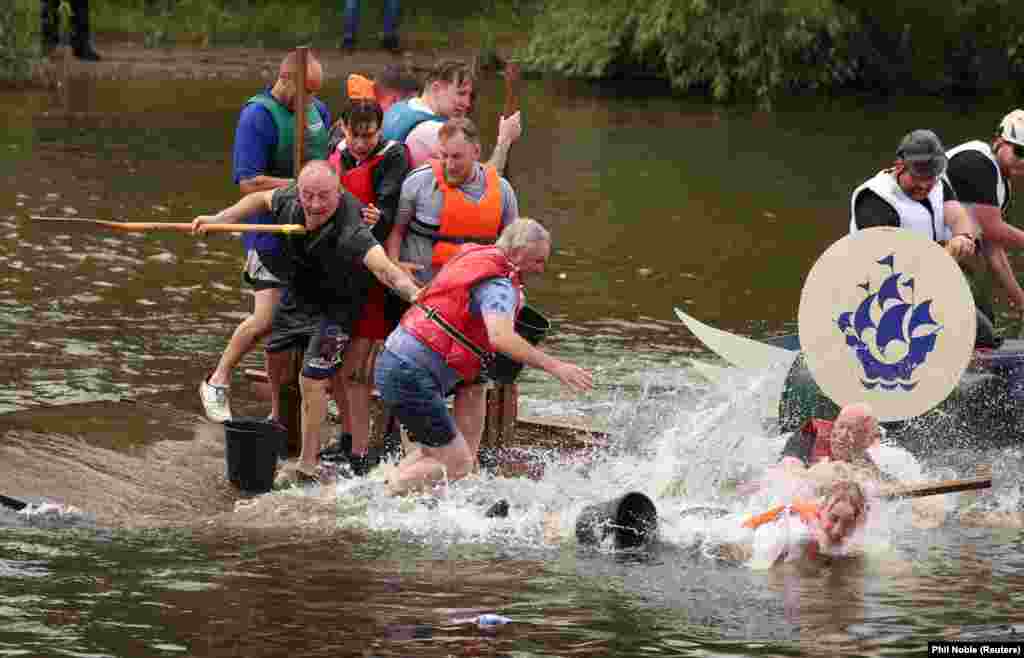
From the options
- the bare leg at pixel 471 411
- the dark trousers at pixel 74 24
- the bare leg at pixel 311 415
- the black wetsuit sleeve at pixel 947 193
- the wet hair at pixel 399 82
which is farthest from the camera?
the dark trousers at pixel 74 24

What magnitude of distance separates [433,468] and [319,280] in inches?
50.0

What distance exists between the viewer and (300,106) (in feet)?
35.1

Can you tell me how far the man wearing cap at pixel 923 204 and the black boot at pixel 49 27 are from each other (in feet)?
77.5

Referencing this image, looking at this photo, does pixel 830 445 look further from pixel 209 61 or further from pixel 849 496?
pixel 209 61

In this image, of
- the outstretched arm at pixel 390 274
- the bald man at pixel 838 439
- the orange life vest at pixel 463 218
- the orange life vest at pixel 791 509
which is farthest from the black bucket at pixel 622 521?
the orange life vest at pixel 463 218

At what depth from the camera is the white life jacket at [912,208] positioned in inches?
416

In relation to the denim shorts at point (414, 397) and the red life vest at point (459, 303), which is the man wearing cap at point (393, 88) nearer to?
the red life vest at point (459, 303)

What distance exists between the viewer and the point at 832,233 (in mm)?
20375

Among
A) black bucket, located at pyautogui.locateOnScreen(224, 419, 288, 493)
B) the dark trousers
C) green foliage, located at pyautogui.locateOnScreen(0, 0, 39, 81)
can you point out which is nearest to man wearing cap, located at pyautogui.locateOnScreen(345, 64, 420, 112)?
black bucket, located at pyautogui.locateOnScreen(224, 419, 288, 493)

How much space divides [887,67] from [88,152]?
16019mm

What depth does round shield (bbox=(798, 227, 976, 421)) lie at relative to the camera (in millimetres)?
10199

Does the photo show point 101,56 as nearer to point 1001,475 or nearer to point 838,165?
point 838,165

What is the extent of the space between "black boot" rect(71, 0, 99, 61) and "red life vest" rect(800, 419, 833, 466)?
24399 mm

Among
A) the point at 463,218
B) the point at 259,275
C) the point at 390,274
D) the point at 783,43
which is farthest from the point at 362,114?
the point at 783,43
